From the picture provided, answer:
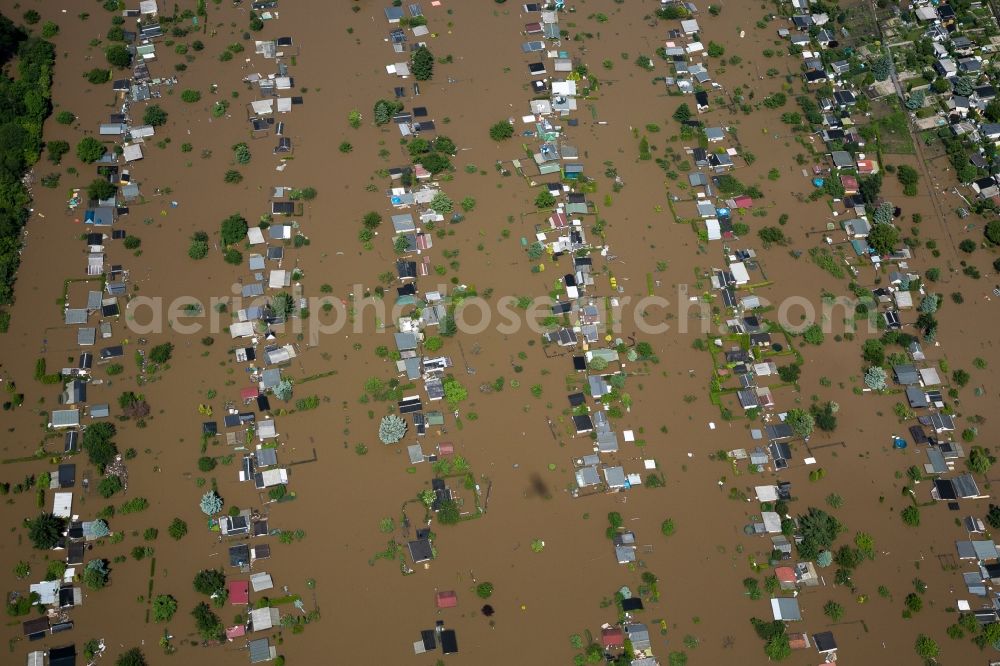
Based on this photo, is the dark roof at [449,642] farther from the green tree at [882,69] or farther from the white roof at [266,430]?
the green tree at [882,69]

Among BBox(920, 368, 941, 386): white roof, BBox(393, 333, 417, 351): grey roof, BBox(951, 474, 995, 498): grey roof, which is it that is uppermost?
BBox(393, 333, 417, 351): grey roof

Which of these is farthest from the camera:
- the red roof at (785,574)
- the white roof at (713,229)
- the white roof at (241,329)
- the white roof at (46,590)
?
the white roof at (713,229)

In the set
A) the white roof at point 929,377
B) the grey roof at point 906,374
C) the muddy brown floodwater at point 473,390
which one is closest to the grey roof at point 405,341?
the muddy brown floodwater at point 473,390

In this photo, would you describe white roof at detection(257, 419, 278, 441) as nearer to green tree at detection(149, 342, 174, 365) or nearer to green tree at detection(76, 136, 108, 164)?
green tree at detection(149, 342, 174, 365)

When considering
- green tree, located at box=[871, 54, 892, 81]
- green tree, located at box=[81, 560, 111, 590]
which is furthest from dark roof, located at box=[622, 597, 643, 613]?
green tree, located at box=[871, 54, 892, 81]

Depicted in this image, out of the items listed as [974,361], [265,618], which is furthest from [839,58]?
[265,618]

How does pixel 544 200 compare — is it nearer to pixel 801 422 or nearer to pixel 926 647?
pixel 801 422
